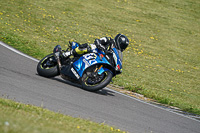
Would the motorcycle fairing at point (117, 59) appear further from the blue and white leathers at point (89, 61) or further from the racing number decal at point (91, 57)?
the racing number decal at point (91, 57)

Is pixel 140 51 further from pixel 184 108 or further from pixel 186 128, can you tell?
pixel 186 128

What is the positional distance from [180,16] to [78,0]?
34.9 feet

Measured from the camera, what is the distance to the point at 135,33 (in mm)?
22500

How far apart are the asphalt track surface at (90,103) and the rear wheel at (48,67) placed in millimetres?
181

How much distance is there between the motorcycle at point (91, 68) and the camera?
817cm

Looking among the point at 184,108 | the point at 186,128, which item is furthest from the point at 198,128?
the point at 184,108

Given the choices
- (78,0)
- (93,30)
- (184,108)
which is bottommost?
(184,108)

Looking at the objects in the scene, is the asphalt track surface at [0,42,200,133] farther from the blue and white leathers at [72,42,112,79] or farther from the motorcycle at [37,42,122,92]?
the blue and white leathers at [72,42,112,79]

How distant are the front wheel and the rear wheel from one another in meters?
0.87

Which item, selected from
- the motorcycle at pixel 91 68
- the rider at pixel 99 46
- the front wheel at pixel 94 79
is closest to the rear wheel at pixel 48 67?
the motorcycle at pixel 91 68

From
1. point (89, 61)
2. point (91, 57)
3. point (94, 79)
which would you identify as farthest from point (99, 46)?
point (94, 79)

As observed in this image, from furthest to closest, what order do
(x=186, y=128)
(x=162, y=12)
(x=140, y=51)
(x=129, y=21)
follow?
(x=162, y=12), (x=129, y=21), (x=140, y=51), (x=186, y=128)

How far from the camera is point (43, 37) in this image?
15.7 meters

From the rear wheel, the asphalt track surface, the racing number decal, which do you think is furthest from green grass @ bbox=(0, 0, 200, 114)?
the rear wheel
